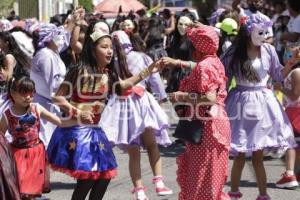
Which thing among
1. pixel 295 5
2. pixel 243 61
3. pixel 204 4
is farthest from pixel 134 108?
pixel 204 4

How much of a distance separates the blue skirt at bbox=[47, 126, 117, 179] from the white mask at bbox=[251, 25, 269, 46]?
1.97m

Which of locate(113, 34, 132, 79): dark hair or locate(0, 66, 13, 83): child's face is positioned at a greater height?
locate(113, 34, 132, 79): dark hair

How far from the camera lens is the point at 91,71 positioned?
21.3ft

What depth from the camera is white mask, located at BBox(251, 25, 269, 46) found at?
7.57m

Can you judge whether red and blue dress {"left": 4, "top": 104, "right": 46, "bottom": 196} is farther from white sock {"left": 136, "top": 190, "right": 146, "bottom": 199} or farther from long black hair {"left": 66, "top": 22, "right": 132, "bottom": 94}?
white sock {"left": 136, "top": 190, "right": 146, "bottom": 199}

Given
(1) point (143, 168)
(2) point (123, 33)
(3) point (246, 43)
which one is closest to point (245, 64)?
(3) point (246, 43)

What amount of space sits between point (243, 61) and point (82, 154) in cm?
205

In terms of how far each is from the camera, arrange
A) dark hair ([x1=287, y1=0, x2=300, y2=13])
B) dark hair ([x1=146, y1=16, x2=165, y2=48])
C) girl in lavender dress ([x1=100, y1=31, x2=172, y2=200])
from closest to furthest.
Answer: girl in lavender dress ([x1=100, y1=31, x2=172, y2=200]) → dark hair ([x1=287, y1=0, x2=300, y2=13]) → dark hair ([x1=146, y1=16, x2=165, y2=48])

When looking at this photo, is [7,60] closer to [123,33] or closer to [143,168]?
[123,33]

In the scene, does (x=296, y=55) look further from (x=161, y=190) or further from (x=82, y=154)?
(x=82, y=154)

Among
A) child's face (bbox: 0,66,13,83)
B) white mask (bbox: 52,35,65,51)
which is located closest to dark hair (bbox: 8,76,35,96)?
child's face (bbox: 0,66,13,83)

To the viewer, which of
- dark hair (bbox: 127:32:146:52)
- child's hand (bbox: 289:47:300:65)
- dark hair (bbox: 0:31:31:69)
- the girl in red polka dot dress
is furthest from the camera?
dark hair (bbox: 0:31:31:69)

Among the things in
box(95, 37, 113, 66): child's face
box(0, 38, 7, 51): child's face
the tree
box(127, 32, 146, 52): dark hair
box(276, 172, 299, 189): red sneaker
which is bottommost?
the tree

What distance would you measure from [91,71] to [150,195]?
228 cm
